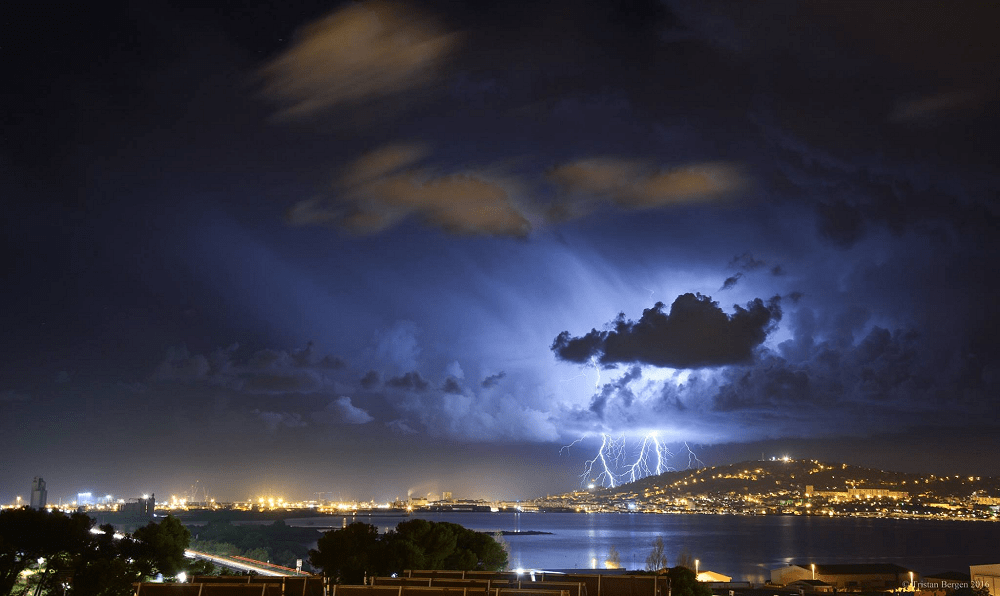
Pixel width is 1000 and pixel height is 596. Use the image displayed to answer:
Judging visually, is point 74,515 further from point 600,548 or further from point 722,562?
point 600,548

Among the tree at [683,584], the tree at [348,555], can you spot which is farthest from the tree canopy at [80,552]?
the tree at [683,584]

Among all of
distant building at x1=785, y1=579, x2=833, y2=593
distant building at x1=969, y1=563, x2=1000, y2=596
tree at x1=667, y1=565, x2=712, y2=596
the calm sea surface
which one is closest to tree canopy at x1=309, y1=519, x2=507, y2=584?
tree at x1=667, y1=565, x2=712, y2=596

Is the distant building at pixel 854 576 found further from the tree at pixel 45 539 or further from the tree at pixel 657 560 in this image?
the tree at pixel 45 539

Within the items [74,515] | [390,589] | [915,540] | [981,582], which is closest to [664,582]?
[390,589]

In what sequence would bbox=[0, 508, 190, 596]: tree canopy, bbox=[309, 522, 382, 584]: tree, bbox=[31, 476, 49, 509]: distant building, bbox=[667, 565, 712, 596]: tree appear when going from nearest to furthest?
bbox=[0, 508, 190, 596]: tree canopy < bbox=[667, 565, 712, 596]: tree < bbox=[309, 522, 382, 584]: tree < bbox=[31, 476, 49, 509]: distant building

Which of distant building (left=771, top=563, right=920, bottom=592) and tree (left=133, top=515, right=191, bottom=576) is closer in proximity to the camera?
tree (left=133, top=515, right=191, bottom=576)

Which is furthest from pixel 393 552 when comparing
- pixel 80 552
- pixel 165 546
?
pixel 80 552

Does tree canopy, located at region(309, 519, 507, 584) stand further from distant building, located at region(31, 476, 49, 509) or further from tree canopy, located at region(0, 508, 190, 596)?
distant building, located at region(31, 476, 49, 509)
